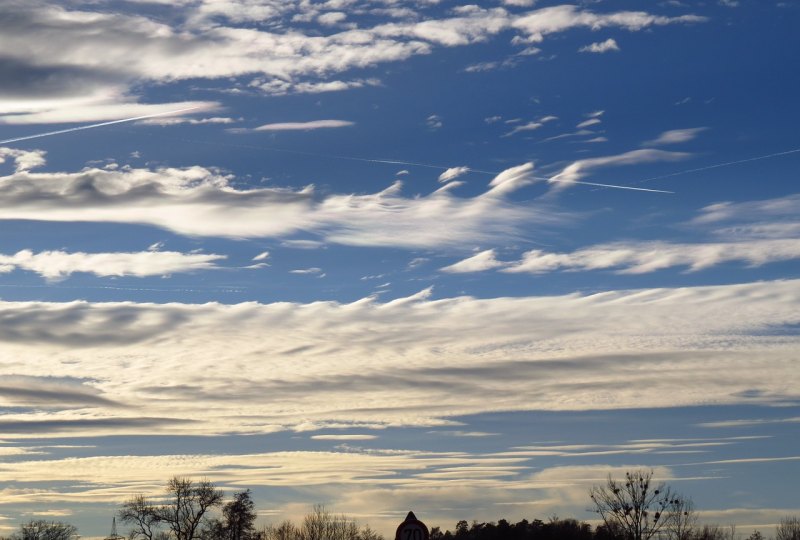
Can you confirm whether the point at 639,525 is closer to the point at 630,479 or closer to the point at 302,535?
the point at 630,479

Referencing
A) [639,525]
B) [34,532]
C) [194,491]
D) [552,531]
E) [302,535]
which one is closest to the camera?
[639,525]

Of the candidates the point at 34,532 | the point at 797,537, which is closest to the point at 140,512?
the point at 34,532

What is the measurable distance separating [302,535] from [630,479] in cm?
7078

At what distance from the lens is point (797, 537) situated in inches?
5128

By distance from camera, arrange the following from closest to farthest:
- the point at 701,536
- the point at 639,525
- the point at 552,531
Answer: the point at 639,525, the point at 701,536, the point at 552,531

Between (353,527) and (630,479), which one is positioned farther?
(353,527)

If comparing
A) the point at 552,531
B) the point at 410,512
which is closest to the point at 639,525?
the point at 410,512

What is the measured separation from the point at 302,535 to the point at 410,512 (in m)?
124

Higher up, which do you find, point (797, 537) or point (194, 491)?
point (194, 491)

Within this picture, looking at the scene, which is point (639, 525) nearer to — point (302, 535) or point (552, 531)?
point (302, 535)

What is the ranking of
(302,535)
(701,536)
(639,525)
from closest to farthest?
1. (639,525)
2. (701,536)
3. (302,535)

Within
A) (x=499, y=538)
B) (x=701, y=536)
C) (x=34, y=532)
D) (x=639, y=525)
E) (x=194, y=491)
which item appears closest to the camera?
(x=639, y=525)

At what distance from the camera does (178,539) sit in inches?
4887

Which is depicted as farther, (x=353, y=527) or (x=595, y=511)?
(x=353, y=527)
